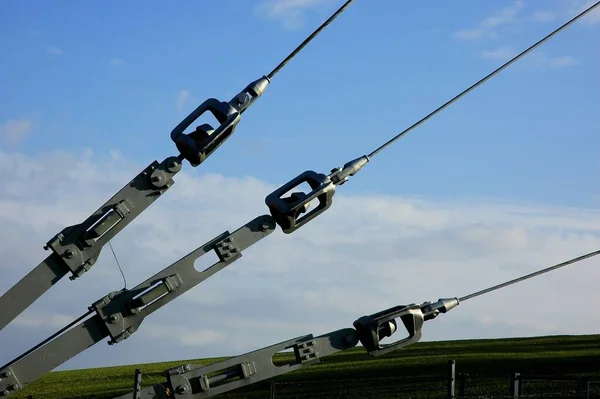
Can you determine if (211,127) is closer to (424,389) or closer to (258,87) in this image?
(258,87)

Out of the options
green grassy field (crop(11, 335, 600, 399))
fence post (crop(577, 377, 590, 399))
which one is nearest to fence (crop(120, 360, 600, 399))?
green grassy field (crop(11, 335, 600, 399))

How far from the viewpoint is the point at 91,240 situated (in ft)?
34.0

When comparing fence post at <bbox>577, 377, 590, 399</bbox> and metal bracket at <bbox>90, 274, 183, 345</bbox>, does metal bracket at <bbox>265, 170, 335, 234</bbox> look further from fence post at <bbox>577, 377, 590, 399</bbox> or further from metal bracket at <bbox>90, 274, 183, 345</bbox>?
fence post at <bbox>577, 377, 590, 399</bbox>

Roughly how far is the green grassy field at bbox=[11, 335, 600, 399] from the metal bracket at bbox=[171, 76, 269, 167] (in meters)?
16.1

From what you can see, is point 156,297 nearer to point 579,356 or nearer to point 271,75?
point 271,75

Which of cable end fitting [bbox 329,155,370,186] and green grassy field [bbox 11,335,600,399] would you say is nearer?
cable end fitting [bbox 329,155,370,186]

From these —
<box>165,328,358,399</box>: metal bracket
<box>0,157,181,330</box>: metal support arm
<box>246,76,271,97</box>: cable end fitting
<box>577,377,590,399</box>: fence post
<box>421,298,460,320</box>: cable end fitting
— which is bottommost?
<box>577,377,590,399</box>: fence post

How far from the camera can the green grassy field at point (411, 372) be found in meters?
30.1

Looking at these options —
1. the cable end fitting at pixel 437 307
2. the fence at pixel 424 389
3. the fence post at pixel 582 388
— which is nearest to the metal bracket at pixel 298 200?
the cable end fitting at pixel 437 307

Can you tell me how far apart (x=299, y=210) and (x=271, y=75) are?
5.13ft

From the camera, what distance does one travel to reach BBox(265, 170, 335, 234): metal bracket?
9867 millimetres

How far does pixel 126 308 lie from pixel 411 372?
90.0ft


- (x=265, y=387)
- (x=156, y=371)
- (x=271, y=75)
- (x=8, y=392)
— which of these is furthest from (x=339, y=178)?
(x=156, y=371)

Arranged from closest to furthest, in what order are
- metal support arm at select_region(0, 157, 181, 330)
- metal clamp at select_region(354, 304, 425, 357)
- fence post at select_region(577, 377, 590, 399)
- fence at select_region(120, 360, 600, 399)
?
metal clamp at select_region(354, 304, 425, 357) → metal support arm at select_region(0, 157, 181, 330) → fence post at select_region(577, 377, 590, 399) → fence at select_region(120, 360, 600, 399)
